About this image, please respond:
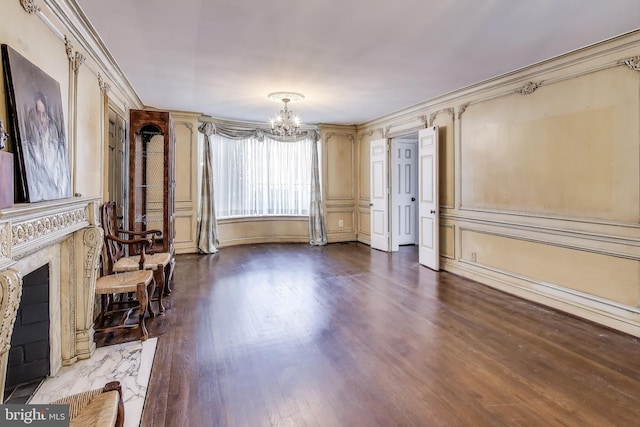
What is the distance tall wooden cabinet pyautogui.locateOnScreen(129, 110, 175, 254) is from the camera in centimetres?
394

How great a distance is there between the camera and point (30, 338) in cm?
211

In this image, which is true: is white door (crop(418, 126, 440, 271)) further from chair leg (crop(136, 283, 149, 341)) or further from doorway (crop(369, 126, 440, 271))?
chair leg (crop(136, 283, 149, 341))

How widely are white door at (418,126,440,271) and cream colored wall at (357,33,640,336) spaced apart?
8.0 inches

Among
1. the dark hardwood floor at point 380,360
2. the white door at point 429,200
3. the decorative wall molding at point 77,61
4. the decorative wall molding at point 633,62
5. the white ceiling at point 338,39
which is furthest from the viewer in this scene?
the white door at point 429,200

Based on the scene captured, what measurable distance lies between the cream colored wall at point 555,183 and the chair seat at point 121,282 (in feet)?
12.8

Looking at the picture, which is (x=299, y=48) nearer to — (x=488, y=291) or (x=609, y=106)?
(x=609, y=106)

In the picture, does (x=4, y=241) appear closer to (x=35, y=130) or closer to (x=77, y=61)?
(x=35, y=130)

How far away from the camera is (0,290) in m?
1.26

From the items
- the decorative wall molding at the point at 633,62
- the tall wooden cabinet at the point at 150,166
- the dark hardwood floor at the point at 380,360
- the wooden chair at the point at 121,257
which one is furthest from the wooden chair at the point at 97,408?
the decorative wall molding at the point at 633,62

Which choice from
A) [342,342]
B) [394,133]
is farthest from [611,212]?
[394,133]

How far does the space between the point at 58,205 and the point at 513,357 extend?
124 inches

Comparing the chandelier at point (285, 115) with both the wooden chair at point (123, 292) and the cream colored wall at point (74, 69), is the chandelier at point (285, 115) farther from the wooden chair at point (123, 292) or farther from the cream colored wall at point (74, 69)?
the wooden chair at point (123, 292)

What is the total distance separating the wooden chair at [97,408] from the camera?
3.89 ft

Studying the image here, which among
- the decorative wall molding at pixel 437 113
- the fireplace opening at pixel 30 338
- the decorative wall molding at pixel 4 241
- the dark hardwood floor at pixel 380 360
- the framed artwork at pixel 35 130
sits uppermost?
the decorative wall molding at pixel 437 113
